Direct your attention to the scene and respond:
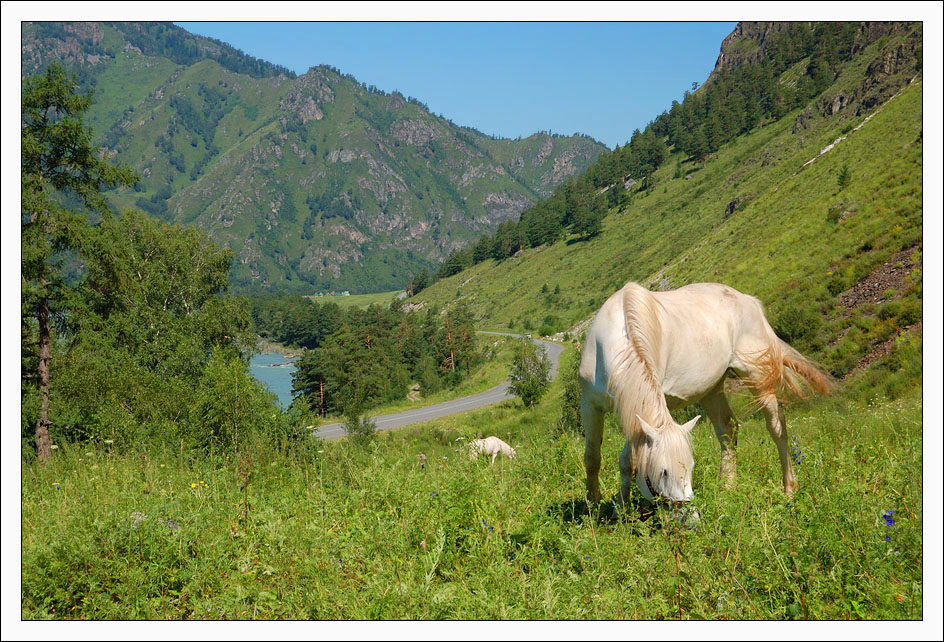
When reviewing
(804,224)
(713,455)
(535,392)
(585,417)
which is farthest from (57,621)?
(804,224)

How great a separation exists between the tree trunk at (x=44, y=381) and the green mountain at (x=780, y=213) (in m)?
11.2

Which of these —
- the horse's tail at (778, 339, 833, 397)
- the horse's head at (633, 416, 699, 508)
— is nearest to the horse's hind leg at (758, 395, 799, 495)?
the horse's tail at (778, 339, 833, 397)

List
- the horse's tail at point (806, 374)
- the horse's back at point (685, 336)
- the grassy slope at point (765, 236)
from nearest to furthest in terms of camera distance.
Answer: the horse's back at point (685, 336), the horse's tail at point (806, 374), the grassy slope at point (765, 236)

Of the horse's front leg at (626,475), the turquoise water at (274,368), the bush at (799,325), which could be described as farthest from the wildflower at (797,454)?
the turquoise water at (274,368)

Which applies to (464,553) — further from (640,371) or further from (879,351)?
(879,351)

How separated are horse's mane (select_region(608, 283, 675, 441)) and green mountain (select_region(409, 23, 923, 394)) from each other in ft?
7.78

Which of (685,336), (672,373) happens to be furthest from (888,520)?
(685,336)

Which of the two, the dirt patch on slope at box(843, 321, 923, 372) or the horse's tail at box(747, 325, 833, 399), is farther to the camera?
the dirt patch on slope at box(843, 321, 923, 372)

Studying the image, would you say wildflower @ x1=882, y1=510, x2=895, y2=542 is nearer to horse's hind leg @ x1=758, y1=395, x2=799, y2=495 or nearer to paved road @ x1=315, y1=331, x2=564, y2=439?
horse's hind leg @ x1=758, y1=395, x2=799, y2=495

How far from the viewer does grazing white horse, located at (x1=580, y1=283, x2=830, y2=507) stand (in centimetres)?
Answer: 415

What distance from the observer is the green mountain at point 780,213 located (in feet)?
68.5

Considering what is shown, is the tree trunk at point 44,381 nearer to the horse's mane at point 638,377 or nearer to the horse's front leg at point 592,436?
the horse's front leg at point 592,436

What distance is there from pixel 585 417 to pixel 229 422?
14.0m

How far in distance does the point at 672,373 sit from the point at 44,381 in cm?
969
